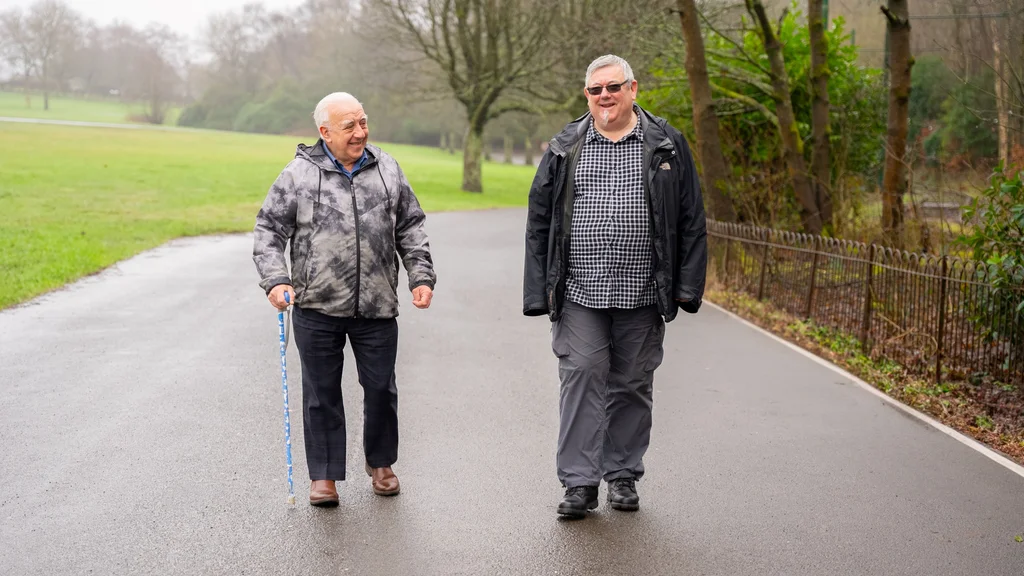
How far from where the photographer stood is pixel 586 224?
16.6ft

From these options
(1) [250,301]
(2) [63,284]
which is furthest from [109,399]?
(2) [63,284]

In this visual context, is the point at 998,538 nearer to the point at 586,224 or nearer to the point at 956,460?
the point at 956,460

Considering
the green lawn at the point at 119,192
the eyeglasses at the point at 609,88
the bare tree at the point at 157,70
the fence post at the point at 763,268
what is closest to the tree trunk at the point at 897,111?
the fence post at the point at 763,268

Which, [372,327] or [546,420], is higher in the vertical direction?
[372,327]

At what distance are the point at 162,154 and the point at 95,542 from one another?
5054 cm

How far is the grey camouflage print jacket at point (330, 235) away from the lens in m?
5.12

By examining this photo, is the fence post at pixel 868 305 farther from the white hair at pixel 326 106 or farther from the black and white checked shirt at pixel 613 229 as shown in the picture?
the white hair at pixel 326 106

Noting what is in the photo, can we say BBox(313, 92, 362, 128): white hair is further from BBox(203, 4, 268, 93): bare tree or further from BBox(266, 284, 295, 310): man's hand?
BBox(203, 4, 268, 93): bare tree

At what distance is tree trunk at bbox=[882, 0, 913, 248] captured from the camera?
1291cm

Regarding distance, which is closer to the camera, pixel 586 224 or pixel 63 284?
pixel 586 224

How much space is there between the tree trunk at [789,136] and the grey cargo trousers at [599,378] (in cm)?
1047

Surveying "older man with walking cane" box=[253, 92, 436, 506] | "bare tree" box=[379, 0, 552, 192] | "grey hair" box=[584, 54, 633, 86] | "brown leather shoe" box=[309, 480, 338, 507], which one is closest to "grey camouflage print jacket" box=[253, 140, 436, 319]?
"older man with walking cane" box=[253, 92, 436, 506]

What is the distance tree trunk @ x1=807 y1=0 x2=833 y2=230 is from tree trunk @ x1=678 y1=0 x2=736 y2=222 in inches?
47.8

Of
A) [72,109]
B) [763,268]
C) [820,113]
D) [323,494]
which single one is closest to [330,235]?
[323,494]
